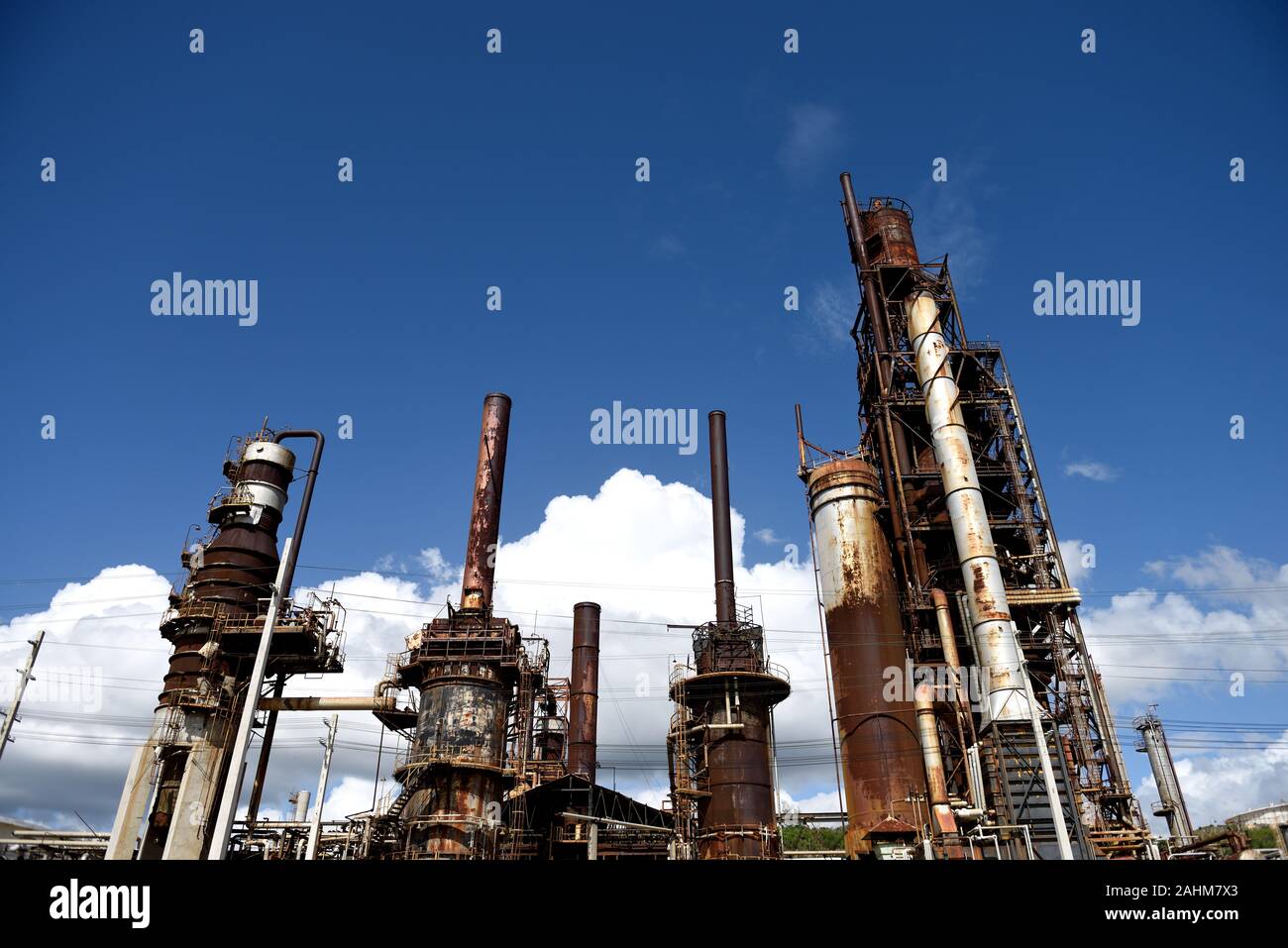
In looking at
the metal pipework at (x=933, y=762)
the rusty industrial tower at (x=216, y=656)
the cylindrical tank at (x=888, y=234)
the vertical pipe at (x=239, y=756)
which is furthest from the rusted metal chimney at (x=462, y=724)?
the cylindrical tank at (x=888, y=234)

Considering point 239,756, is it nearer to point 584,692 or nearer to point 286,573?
point 286,573

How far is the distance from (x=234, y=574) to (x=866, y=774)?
29244 mm

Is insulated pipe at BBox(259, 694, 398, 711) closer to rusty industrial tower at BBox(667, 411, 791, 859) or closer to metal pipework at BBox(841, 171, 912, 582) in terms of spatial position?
rusty industrial tower at BBox(667, 411, 791, 859)

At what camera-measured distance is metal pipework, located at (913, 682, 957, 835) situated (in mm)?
28777

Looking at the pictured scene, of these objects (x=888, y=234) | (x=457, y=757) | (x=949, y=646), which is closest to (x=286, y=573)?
(x=457, y=757)

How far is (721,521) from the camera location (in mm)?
46906

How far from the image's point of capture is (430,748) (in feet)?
106

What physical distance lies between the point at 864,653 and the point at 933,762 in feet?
16.9

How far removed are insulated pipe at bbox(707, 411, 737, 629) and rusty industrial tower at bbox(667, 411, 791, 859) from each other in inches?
39.0

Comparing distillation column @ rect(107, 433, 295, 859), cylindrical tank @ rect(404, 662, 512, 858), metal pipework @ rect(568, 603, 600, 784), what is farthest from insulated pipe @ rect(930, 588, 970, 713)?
distillation column @ rect(107, 433, 295, 859)

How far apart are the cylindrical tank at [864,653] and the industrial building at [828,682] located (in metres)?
0.11
